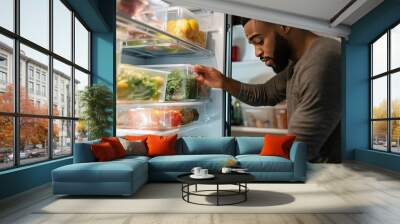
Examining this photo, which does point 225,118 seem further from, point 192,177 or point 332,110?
point 192,177

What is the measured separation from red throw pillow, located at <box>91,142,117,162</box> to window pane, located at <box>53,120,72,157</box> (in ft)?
3.48

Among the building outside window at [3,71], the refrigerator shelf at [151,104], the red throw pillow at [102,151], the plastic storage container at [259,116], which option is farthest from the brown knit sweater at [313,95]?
the building outside window at [3,71]

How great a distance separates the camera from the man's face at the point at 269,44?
832cm

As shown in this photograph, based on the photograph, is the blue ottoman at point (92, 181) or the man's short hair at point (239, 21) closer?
the blue ottoman at point (92, 181)

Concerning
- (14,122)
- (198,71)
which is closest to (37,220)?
(14,122)

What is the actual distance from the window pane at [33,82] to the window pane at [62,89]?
328mm

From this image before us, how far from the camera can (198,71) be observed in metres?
8.57

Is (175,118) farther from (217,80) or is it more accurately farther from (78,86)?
(78,86)

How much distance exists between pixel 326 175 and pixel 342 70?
3.14m

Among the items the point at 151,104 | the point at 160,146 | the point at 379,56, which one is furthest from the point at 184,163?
the point at 379,56

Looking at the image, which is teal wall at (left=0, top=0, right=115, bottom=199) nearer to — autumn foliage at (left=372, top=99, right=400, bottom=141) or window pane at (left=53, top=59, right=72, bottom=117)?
window pane at (left=53, top=59, right=72, bottom=117)

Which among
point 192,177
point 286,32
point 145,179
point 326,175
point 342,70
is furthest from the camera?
point 342,70

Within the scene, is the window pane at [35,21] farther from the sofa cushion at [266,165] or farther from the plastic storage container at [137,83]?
the sofa cushion at [266,165]

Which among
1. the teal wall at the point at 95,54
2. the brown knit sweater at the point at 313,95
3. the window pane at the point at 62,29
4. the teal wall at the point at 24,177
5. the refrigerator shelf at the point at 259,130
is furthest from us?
the refrigerator shelf at the point at 259,130
